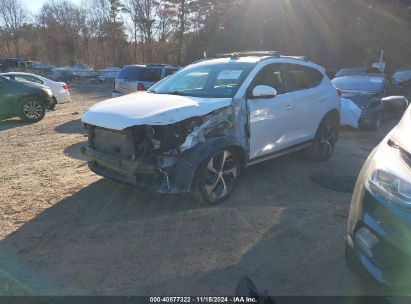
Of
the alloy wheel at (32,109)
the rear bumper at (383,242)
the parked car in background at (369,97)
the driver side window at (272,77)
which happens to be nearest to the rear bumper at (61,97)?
the alloy wheel at (32,109)

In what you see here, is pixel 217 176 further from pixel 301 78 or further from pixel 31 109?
pixel 31 109

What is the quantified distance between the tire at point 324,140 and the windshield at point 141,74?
21.7ft

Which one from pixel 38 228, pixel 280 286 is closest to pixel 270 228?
pixel 280 286

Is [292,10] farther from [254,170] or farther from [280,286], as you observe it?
[280,286]

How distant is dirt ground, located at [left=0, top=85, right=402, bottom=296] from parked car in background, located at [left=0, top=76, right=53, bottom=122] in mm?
5743

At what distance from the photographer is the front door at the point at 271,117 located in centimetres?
541

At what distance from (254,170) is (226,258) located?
2.87 metres

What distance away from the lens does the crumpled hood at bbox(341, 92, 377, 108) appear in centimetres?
1038

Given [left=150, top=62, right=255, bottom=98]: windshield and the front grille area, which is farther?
[left=150, top=62, right=255, bottom=98]: windshield

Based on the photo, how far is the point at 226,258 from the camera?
3.84m

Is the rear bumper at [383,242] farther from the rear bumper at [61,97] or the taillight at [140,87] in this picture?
the rear bumper at [61,97]

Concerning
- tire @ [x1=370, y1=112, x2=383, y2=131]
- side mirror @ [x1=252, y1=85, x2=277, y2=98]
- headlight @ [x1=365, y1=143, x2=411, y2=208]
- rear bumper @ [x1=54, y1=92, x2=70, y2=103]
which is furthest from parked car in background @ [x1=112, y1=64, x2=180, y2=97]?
headlight @ [x1=365, y1=143, x2=411, y2=208]

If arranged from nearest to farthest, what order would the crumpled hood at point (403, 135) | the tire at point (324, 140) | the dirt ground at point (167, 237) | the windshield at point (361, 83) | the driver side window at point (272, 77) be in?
the crumpled hood at point (403, 135) < the dirt ground at point (167, 237) < the driver side window at point (272, 77) < the tire at point (324, 140) < the windshield at point (361, 83)

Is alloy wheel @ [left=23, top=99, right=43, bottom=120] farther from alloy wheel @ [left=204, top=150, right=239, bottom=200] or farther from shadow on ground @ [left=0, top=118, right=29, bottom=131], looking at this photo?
alloy wheel @ [left=204, top=150, right=239, bottom=200]
